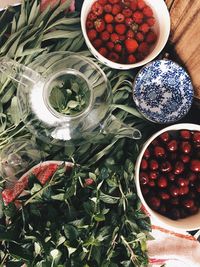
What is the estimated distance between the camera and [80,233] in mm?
911

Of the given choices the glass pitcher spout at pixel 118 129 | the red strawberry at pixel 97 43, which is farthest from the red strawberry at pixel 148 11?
the glass pitcher spout at pixel 118 129

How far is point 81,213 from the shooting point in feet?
3.08

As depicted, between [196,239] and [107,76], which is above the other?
[107,76]

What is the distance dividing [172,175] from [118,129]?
0.49 ft

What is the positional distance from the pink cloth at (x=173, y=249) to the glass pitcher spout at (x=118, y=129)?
0.21 m

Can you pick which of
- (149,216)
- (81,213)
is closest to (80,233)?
(81,213)

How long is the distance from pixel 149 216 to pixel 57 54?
0.35 m

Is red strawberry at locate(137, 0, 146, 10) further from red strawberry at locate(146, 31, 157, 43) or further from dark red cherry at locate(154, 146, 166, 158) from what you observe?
dark red cherry at locate(154, 146, 166, 158)

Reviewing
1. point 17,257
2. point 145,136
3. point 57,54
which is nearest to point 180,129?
point 145,136

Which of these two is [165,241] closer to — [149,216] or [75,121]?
[149,216]

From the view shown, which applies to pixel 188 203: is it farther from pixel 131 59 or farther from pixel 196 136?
pixel 131 59

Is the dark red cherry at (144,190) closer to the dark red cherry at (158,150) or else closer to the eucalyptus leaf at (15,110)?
the dark red cherry at (158,150)

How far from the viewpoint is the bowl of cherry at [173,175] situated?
1021 mm

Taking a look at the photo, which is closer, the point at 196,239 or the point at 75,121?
the point at 75,121
